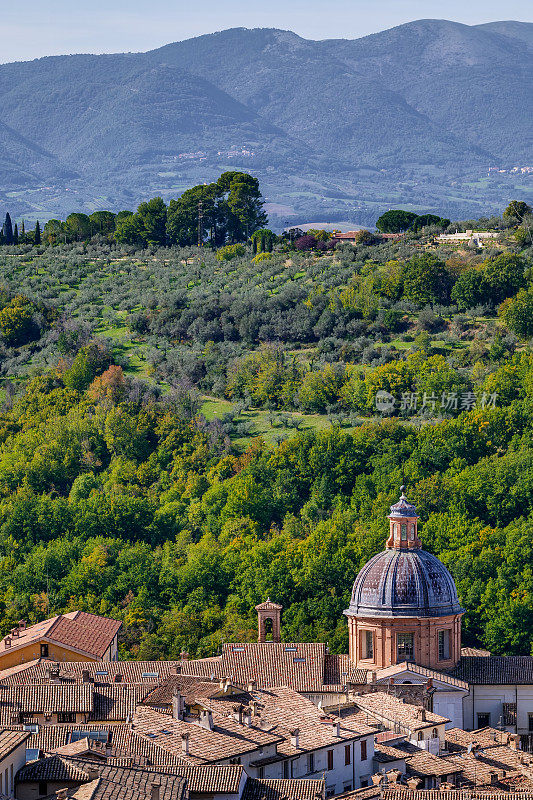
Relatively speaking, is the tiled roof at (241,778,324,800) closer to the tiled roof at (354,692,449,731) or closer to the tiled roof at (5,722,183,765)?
the tiled roof at (5,722,183,765)

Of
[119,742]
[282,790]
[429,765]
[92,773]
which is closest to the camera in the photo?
[92,773]

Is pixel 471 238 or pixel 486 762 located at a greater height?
pixel 471 238

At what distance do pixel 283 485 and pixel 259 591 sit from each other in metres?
15.9

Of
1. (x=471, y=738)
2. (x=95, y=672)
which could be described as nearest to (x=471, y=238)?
(x=95, y=672)

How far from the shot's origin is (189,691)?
6825cm

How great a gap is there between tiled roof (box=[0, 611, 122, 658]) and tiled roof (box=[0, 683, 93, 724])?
48.7 feet

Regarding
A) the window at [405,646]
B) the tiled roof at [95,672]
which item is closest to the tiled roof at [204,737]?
the tiled roof at [95,672]

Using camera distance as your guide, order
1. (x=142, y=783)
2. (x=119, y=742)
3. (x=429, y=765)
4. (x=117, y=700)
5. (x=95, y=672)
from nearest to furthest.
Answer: (x=142, y=783) < (x=119, y=742) < (x=429, y=765) < (x=117, y=700) < (x=95, y=672)

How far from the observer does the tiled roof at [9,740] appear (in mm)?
48844

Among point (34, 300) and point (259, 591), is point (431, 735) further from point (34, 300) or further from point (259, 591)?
point (34, 300)

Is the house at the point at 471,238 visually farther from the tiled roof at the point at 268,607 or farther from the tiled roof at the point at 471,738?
the tiled roof at the point at 471,738

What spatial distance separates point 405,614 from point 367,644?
2.09 meters

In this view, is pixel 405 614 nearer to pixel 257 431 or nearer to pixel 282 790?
pixel 282 790

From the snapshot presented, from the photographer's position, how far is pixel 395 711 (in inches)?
2756
